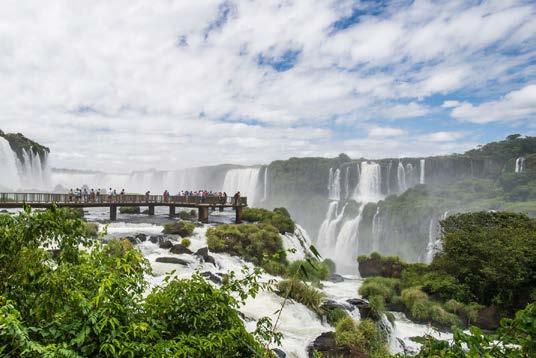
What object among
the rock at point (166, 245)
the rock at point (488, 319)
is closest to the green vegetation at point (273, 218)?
the rock at point (166, 245)

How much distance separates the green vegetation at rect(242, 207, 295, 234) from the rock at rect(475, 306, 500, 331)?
48.6 feet

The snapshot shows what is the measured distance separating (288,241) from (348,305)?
1209 centimetres

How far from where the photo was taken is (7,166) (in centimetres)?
5006

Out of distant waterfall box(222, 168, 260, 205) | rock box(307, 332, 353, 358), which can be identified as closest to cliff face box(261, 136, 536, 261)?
distant waterfall box(222, 168, 260, 205)

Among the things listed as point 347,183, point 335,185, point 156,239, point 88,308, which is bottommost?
point 156,239

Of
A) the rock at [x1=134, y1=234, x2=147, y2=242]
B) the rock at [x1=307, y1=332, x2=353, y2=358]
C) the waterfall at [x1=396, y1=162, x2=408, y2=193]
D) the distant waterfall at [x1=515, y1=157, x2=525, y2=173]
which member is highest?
the distant waterfall at [x1=515, y1=157, x2=525, y2=173]

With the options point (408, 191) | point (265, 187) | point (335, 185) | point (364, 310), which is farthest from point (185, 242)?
point (265, 187)

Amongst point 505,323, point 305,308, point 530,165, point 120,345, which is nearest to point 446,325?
point 305,308

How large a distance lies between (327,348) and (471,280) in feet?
42.5

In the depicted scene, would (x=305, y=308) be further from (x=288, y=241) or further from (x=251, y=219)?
(x=251, y=219)

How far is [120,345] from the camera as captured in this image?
280 cm

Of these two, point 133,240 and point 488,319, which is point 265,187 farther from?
point 488,319

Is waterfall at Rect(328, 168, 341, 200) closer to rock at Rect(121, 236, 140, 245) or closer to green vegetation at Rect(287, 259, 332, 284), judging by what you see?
green vegetation at Rect(287, 259, 332, 284)

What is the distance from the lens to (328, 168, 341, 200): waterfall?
66.9 m
